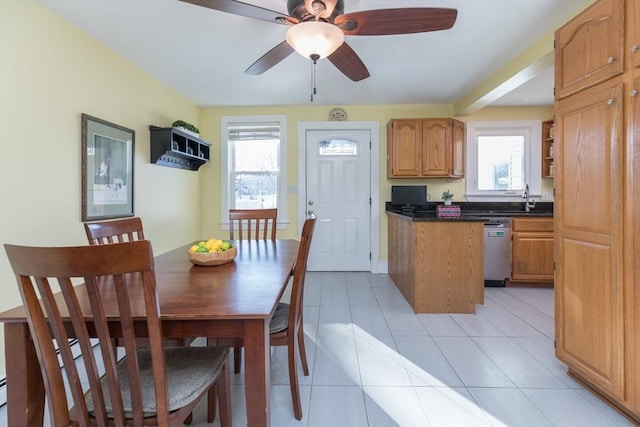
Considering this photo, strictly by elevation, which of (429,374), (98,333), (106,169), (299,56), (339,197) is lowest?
(429,374)

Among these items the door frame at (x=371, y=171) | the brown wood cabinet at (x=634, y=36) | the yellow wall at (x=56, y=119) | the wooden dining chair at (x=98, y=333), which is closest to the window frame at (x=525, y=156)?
the door frame at (x=371, y=171)

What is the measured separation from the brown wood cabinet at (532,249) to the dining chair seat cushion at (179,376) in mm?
3525

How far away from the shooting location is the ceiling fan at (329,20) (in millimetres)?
1495

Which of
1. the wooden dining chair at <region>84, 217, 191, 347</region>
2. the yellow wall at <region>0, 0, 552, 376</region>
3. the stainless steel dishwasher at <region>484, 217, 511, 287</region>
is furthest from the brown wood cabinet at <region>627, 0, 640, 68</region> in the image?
the yellow wall at <region>0, 0, 552, 376</region>

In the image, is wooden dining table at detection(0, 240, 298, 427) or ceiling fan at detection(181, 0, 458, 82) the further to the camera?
ceiling fan at detection(181, 0, 458, 82)

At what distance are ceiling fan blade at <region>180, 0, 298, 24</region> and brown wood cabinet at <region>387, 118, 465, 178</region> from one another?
8.16 ft

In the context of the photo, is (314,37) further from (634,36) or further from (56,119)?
(56,119)

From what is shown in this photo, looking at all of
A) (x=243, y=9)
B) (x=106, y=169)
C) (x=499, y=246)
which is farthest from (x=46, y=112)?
(x=499, y=246)

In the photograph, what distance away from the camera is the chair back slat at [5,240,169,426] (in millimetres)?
730

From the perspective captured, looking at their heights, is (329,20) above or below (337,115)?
below

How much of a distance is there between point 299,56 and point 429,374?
2655mm

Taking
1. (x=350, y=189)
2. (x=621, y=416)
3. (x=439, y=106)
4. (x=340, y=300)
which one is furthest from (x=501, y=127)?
(x=621, y=416)

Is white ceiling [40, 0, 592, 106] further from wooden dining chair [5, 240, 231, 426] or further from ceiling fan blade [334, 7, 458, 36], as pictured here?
wooden dining chair [5, 240, 231, 426]

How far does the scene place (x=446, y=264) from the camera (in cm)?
278
